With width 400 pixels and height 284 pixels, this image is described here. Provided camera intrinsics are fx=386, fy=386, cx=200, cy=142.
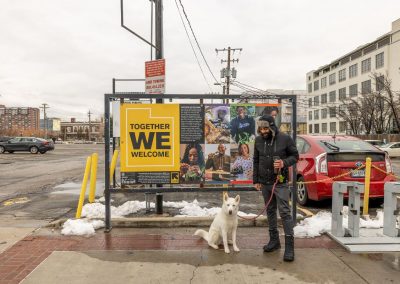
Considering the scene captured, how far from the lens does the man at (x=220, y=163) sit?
20.4ft

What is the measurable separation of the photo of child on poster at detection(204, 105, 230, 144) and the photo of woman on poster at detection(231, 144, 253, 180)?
0.40 metres

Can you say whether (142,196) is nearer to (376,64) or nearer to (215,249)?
(215,249)

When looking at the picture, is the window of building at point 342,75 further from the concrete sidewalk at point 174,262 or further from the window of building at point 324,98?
the concrete sidewalk at point 174,262

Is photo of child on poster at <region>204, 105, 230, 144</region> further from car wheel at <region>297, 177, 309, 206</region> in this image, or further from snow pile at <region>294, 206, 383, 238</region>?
car wheel at <region>297, 177, 309, 206</region>

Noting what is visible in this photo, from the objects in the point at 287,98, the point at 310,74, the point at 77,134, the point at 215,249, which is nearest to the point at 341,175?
the point at 287,98

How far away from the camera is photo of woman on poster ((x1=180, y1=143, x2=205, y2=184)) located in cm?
615

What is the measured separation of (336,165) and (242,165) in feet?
7.96

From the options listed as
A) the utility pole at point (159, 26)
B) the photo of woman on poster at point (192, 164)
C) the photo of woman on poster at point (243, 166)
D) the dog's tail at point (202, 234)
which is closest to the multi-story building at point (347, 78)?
the utility pole at point (159, 26)

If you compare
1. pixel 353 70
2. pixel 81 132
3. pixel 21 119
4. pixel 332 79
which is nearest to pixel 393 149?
Result: pixel 353 70

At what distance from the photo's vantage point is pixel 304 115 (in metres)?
111

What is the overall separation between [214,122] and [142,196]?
Answer: 4.20m

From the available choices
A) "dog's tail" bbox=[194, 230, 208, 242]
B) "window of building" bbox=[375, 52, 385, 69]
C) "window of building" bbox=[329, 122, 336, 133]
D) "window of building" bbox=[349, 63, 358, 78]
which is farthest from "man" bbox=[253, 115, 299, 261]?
"window of building" bbox=[329, 122, 336, 133]

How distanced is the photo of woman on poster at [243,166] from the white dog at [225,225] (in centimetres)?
109

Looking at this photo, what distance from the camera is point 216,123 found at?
6172mm
